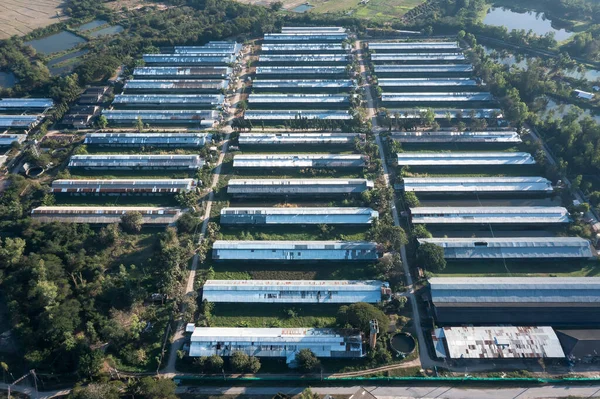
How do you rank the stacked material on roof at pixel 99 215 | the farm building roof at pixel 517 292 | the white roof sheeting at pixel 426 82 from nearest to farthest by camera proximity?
1. the farm building roof at pixel 517 292
2. the stacked material on roof at pixel 99 215
3. the white roof sheeting at pixel 426 82

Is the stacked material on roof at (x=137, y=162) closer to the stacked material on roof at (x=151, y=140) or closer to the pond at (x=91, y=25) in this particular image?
the stacked material on roof at (x=151, y=140)

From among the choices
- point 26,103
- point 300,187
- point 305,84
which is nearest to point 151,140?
point 300,187

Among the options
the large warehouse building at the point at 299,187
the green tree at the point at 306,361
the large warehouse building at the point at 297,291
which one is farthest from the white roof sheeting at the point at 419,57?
the green tree at the point at 306,361

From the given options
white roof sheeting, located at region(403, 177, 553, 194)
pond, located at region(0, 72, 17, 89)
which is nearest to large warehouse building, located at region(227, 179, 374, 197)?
white roof sheeting, located at region(403, 177, 553, 194)

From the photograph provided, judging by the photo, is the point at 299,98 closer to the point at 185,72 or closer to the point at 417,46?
the point at 185,72

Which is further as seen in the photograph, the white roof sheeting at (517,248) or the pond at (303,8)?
the pond at (303,8)
